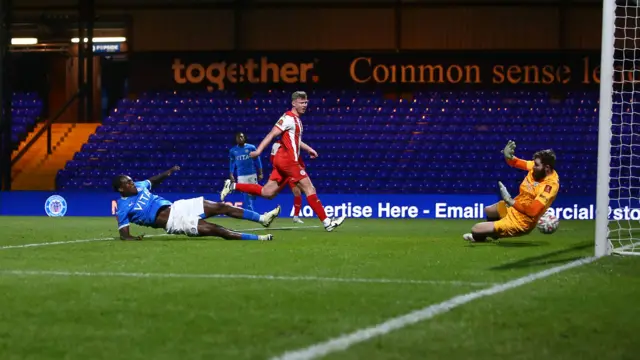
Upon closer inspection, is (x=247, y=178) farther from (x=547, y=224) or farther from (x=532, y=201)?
(x=532, y=201)

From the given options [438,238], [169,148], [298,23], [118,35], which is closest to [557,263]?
[438,238]

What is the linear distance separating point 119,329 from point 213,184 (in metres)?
21.1

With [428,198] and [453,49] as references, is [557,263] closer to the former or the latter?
[428,198]

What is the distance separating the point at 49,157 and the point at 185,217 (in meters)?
18.9

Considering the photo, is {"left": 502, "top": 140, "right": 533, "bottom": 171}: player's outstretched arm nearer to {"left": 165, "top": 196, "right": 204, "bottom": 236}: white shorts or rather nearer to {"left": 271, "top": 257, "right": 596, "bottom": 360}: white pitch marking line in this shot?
{"left": 165, "top": 196, "right": 204, "bottom": 236}: white shorts

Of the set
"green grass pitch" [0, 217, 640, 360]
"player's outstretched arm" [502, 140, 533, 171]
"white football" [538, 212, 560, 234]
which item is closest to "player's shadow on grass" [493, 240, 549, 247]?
"white football" [538, 212, 560, 234]

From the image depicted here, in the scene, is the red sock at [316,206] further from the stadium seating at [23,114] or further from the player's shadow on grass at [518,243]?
the stadium seating at [23,114]

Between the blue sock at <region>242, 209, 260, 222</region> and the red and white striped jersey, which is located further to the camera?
the red and white striped jersey

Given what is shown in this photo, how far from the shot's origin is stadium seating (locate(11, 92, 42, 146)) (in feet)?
99.4

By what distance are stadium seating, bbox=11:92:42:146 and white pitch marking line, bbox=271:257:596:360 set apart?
82.6ft

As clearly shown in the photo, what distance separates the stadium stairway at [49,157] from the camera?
27.8 m

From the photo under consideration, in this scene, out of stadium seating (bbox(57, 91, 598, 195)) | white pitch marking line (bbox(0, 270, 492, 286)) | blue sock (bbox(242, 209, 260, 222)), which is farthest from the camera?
stadium seating (bbox(57, 91, 598, 195))

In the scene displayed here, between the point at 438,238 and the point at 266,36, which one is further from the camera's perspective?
the point at 266,36

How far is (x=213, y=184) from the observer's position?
26.1 m
